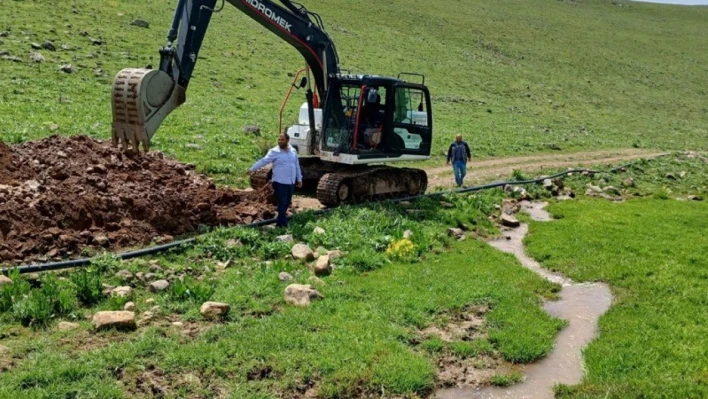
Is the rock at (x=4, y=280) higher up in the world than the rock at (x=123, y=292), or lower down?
higher up

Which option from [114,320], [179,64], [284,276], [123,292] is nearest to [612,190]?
[284,276]

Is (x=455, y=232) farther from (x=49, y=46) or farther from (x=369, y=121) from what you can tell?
(x=49, y=46)

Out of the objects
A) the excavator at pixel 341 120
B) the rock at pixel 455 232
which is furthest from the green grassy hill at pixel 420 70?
the rock at pixel 455 232

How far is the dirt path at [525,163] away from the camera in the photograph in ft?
71.9

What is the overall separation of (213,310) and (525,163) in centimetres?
2051

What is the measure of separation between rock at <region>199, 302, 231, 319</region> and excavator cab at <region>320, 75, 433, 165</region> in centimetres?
757

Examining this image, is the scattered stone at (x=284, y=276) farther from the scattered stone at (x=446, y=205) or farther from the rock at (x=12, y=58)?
the rock at (x=12, y=58)

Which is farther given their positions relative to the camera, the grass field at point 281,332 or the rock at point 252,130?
the rock at point 252,130

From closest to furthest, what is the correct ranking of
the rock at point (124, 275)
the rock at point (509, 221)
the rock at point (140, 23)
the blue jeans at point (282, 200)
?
the rock at point (124, 275) → the blue jeans at point (282, 200) → the rock at point (509, 221) → the rock at point (140, 23)

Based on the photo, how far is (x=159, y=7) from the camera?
50.2 meters

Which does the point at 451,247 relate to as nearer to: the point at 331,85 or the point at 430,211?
the point at 430,211

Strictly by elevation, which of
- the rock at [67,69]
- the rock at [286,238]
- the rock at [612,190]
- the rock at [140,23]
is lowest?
the rock at [612,190]

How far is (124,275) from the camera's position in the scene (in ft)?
31.1

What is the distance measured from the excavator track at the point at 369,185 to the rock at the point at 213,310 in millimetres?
6542
